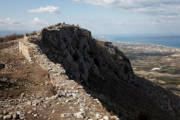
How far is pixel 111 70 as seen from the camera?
5284 centimetres

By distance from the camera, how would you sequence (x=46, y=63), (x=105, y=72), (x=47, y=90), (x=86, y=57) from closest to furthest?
(x=47, y=90) < (x=46, y=63) < (x=86, y=57) < (x=105, y=72)

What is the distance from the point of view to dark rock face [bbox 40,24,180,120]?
34.3 metres

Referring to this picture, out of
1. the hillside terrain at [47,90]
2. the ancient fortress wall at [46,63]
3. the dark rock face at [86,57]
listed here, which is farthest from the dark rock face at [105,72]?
the ancient fortress wall at [46,63]

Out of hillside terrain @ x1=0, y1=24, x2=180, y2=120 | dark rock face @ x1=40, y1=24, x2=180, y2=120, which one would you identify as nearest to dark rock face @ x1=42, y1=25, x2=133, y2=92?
dark rock face @ x1=40, y1=24, x2=180, y2=120

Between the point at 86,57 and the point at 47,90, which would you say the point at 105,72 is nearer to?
the point at 86,57

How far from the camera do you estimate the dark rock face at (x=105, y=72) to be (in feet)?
112

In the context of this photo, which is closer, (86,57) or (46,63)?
(46,63)

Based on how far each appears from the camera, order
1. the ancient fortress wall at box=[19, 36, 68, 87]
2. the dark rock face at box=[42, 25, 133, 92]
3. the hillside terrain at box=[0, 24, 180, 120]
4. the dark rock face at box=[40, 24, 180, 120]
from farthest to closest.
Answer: the dark rock face at box=[42, 25, 133, 92], the dark rock face at box=[40, 24, 180, 120], the ancient fortress wall at box=[19, 36, 68, 87], the hillside terrain at box=[0, 24, 180, 120]

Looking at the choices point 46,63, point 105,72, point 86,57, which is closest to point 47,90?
point 46,63

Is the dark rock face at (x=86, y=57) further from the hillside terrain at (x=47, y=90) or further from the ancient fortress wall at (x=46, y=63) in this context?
the ancient fortress wall at (x=46, y=63)

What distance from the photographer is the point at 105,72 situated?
49.0 meters

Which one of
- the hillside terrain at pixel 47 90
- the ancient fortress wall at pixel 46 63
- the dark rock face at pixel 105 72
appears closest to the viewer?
the hillside terrain at pixel 47 90

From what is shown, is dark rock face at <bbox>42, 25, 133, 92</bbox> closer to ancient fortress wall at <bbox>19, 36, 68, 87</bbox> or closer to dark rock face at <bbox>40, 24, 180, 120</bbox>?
dark rock face at <bbox>40, 24, 180, 120</bbox>

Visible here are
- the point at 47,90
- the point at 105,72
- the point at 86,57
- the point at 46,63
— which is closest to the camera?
the point at 47,90
